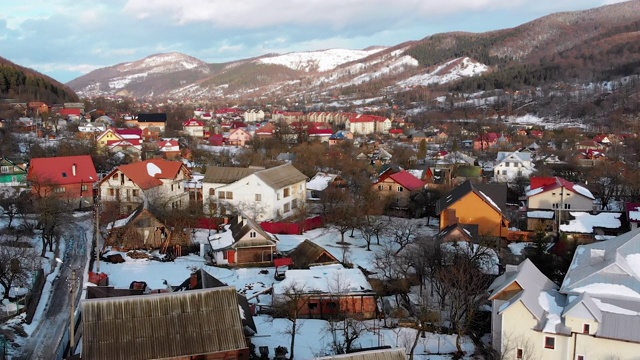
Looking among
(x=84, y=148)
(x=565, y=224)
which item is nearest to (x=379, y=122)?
(x=84, y=148)

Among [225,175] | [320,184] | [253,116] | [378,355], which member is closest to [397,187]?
[320,184]

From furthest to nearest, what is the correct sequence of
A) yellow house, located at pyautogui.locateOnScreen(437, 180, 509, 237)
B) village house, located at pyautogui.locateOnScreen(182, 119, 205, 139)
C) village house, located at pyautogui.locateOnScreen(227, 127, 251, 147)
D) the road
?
village house, located at pyautogui.locateOnScreen(182, 119, 205, 139), village house, located at pyautogui.locateOnScreen(227, 127, 251, 147), yellow house, located at pyautogui.locateOnScreen(437, 180, 509, 237), the road

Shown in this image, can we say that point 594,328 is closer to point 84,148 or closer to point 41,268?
point 41,268

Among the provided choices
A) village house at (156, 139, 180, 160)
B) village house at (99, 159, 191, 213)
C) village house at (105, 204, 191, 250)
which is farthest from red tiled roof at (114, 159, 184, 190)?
village house at (156, 139, 180, 160)

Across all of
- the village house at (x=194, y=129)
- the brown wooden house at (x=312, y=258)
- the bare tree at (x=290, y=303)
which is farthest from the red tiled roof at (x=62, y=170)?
the village house at (x=194, y=129)

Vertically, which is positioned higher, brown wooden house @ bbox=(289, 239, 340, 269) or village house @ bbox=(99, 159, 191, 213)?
village house @ bbox=(99, 159, 191, 213)

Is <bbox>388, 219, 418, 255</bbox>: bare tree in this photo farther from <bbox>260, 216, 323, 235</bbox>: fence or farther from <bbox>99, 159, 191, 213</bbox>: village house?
<bbox>99, 159, 191, 213</bbox>: village house
